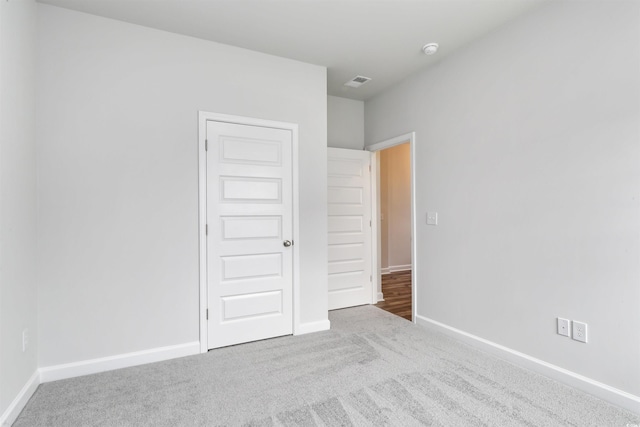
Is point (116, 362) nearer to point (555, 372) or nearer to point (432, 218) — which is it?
point (432, 218)

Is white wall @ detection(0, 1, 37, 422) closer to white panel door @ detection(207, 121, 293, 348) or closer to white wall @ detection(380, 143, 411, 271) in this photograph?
white panel door @ detection(207, 121, 293, 348)

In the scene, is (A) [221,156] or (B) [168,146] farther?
(A) [221,156]

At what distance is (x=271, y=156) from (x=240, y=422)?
217cm

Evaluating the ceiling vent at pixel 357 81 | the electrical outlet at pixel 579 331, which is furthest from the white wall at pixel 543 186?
the ceiling vent at pixel 357 81

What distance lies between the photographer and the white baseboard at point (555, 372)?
6.32 feet

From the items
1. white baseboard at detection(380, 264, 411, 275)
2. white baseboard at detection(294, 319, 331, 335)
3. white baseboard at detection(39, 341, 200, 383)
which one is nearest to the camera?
white baseboard at detection(39, 341, 200, 383)

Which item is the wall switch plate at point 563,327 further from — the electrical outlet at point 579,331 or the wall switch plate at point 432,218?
the wall switch plate at point 432,218

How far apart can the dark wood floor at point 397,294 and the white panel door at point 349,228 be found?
0.30 m

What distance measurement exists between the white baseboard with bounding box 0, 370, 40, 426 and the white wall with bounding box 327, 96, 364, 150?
11.5 feet

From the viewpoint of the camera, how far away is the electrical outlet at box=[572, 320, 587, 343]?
212 cm

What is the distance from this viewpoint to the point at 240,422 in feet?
5.99

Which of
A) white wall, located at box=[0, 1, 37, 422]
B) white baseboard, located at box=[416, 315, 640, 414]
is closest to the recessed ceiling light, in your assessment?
white baseboard, located at box=[416, 315, 640, 414]

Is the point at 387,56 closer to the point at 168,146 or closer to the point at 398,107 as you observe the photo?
the point at 398,107

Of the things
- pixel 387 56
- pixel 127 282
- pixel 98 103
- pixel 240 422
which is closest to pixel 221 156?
pixel 98 103
